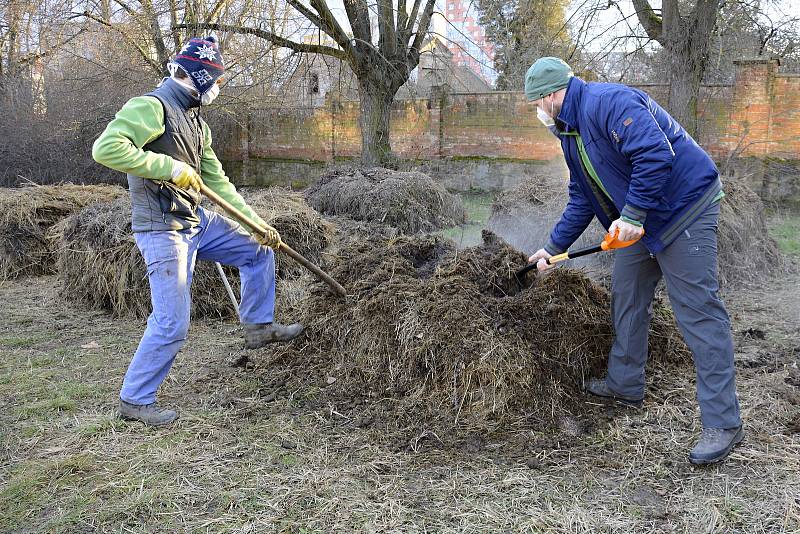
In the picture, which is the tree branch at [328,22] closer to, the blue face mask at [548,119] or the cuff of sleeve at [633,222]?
the blue face mask at [548,119]

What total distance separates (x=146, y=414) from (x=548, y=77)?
2707 mm

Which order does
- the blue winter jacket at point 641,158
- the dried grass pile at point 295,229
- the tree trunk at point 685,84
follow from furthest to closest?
1. the tree trunk at point 685,84
2. the dried grass pile at point 295,229
3. the blue winter jacket at point 641,158

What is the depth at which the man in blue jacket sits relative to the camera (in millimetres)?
2896

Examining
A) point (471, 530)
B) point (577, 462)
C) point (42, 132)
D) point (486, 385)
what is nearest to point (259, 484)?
point (471, 530)

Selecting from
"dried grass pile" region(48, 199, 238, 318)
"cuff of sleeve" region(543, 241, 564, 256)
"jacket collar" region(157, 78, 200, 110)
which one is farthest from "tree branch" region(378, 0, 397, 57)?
"cuff of sleeve" region(543, 241, 564, 256)

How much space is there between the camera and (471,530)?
260cm

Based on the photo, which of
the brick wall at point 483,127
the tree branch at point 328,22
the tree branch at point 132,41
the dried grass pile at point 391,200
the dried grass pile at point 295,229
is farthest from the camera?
the brick wall at point 483,127

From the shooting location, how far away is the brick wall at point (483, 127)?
44.1 ft

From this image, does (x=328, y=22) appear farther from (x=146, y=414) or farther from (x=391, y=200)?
(x=146, y=414)

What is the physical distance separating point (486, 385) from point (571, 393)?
0.52m

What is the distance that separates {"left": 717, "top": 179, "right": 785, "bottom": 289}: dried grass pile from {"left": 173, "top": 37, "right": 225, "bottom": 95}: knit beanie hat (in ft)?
17.6

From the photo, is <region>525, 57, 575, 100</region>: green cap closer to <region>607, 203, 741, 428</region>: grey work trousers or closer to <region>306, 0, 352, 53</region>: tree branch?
<region>607, 203, 741, 428</region>: grey work trousers

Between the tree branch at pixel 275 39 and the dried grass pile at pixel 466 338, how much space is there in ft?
30.4

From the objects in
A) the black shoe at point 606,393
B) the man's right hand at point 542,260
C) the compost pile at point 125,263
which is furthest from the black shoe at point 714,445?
the compost pile at point 125,263
